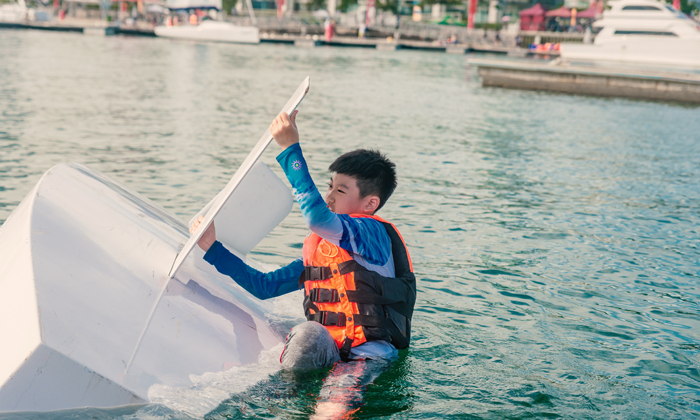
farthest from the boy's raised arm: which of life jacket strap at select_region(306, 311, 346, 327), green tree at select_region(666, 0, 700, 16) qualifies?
green tree at select_region(666, 0, 700, 16)

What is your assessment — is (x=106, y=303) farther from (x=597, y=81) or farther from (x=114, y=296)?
(x=597, y=81)

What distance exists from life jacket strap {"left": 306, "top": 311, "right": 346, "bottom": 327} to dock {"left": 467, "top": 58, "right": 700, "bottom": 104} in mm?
23189

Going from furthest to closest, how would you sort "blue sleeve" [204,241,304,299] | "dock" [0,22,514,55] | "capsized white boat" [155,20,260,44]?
"dock" [0,22,514,55] < "capsized white boat" [155,20,260,44] < "blue sleeve" [204,241,304,299]

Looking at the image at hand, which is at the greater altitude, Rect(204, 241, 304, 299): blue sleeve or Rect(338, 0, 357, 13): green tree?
Rect(338, 0, 357, 13): green tree

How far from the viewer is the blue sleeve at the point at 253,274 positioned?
11.5 feet

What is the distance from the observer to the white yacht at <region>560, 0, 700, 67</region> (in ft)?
98.0

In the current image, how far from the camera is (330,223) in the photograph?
294cm

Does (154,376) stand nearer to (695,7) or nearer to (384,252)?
(384,252)

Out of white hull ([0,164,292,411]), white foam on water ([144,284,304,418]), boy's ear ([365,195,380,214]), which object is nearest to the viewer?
white hull ([0,164,292,411])

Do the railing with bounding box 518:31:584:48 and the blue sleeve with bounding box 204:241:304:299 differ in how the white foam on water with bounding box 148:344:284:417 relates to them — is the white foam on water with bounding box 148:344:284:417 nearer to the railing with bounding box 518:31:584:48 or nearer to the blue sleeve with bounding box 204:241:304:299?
the blue sleeve with bounding box 204:241:304:299

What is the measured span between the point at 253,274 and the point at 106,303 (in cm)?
83

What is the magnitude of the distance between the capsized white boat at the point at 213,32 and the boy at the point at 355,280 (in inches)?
2069

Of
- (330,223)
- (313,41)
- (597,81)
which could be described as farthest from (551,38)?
(330,223)

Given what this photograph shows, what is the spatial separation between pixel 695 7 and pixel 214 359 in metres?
87.3
